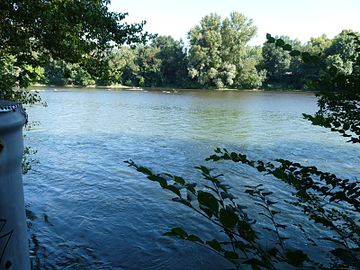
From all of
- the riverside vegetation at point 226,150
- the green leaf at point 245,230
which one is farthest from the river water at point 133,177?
the green leaf at point 245,230

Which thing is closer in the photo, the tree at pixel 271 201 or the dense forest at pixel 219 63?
the tree at pixel 271 201

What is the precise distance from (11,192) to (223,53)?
260 feet

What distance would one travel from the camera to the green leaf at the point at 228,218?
141 centimetres

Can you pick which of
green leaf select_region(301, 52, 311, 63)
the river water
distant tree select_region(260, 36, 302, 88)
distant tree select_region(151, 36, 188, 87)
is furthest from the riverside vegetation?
distant tree select_region(151, 36, 188, 87)

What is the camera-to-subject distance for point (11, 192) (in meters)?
1.54

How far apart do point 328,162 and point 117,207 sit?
10.5m

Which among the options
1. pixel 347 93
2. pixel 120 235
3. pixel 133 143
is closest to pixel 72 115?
pixel 133 143

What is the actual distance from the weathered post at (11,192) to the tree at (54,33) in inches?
199

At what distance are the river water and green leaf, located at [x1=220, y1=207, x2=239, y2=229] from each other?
173 inches

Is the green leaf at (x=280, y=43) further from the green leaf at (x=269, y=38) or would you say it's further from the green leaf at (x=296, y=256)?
the green leaf at (x=296, y=256)

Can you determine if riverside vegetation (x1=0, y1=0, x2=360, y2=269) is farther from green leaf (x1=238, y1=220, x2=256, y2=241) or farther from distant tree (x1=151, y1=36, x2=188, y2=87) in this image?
distant tree (x1=151, y1=36, x2=188, y2=87)

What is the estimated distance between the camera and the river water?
740cm

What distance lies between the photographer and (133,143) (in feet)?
64.2

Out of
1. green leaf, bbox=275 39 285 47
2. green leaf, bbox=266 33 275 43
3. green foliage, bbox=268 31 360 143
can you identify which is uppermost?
green leaf, bbox=266 33 275 43
